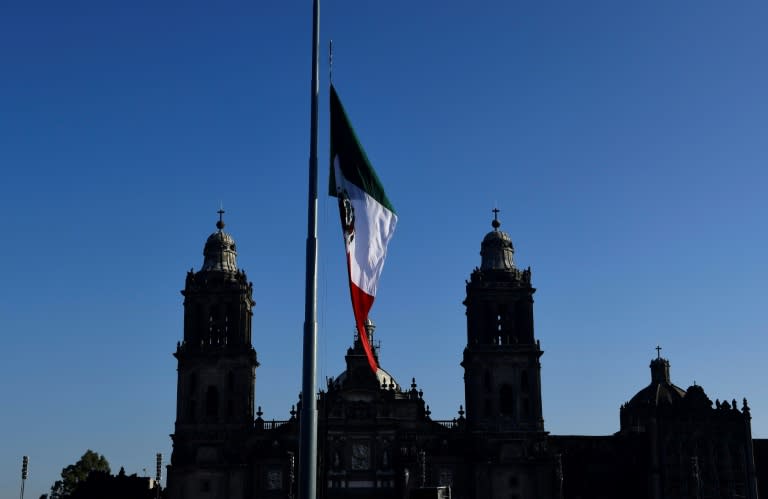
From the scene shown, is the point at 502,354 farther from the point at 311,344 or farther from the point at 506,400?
the point at 311,344

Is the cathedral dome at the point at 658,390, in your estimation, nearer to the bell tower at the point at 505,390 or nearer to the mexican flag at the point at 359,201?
the bell tower at the point at 505,390

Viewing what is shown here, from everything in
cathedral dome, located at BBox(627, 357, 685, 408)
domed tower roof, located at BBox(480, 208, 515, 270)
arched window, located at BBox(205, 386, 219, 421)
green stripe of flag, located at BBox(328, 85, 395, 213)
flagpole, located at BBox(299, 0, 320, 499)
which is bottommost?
flagpole, located at BBox(299, 0, 320, 499)

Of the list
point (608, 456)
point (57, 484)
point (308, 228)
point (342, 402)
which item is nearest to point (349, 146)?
point (308, 228)

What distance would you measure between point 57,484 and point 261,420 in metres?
38.3

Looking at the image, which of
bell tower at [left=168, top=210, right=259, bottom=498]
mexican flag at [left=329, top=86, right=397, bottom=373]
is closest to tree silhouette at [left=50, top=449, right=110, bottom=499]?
bell tower at [left=168, top=210, right=259, bottom=498]

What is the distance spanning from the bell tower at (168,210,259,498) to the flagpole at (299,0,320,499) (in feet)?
211

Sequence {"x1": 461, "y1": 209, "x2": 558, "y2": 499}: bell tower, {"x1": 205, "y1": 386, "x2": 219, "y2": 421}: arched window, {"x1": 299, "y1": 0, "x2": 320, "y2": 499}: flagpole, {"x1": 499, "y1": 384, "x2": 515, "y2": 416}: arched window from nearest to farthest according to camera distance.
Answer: {"x1": 299, "y1": 0, "x2": 320, "y2": 499}: flagpole < {"x1": 461, "y1": 209, "x2": 558, "y2": 499}: bell tower < {"x1": 499, "y1": 384, "x2": 515, "y2": 416}: arched window < {"x1": 205, "y1": 386, "x2": 219, "y2": 421}: arched window

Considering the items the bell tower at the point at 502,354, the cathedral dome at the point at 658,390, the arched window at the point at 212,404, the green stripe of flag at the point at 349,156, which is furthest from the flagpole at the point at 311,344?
the cathedral dome at the point at 658,390

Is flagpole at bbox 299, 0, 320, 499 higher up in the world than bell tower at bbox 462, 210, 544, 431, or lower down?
lower down

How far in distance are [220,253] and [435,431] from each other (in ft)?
73.9

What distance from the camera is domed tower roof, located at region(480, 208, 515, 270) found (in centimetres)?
8812

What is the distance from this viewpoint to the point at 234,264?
297ft

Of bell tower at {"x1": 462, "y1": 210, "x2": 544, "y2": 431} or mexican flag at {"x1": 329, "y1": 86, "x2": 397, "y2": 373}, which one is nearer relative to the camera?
mexican flag at {"x1": 329, "y1": 86, "x2": 397, "y2": 373}

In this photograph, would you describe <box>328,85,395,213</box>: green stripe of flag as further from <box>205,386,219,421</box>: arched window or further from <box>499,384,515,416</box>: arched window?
<box>205,386,219,421</box>: arched window
